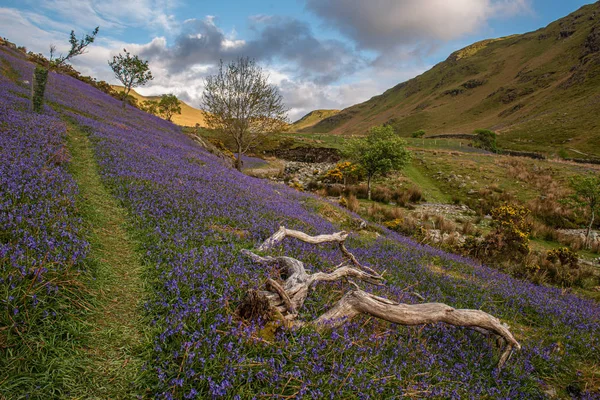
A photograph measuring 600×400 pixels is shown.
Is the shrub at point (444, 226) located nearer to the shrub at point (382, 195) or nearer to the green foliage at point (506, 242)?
the green foliage at point (506, 242)

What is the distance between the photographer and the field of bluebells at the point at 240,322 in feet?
10.0

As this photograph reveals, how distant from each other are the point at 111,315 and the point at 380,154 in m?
22.6

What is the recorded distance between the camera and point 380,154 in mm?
23734

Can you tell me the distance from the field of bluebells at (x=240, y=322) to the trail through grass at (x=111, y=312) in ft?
0.71

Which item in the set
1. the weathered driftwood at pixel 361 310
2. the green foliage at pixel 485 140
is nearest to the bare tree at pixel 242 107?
the weathered driftwood at pixel 361 310

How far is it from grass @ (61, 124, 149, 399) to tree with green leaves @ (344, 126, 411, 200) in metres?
20.2

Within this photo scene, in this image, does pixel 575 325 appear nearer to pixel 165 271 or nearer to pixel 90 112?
pixel 165 271

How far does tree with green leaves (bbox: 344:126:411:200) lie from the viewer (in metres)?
23.6

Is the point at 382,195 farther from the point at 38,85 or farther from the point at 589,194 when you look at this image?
Answer: the point at 38,85

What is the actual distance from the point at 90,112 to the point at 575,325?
2561 centimetres

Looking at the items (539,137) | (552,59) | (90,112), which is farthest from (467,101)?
(90,112)

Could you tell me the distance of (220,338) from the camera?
10.7 feet

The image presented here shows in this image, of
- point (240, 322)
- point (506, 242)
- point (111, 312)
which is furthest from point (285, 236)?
point (506, 242)

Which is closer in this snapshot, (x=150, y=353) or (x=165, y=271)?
(x=150, y=353)
